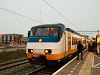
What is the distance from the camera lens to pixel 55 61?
51.0 ft

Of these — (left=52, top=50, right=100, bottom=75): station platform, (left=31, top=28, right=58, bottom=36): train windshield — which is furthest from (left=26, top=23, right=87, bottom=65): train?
(left=52, top=50, right=100, bottom=75): station platform

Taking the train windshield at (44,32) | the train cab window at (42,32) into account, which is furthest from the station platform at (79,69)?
the train cab window at (42,32)

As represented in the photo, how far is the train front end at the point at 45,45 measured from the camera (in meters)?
15.5

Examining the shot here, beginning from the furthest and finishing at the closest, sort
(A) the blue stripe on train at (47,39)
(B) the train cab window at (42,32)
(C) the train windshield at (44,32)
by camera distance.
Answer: (B) the train cab window at (42,32) → (C) the train windshield at (44,32) → (A) the blue stripe on train at (47,39)

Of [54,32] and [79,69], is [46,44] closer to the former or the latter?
[54,32]

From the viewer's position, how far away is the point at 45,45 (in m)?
15.7

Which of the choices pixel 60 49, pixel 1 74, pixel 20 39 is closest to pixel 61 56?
pixel 60 49

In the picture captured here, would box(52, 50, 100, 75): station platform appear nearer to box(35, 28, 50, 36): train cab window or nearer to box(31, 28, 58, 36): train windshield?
box(31, 28, 58, 36): train windshield

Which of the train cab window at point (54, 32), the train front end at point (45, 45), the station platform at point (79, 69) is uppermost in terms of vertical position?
the train cab window at point (54, 32)

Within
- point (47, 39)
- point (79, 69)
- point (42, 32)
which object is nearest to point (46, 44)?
point (47, 39)

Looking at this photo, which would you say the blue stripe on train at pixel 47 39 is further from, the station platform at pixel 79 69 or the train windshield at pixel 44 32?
the station platform at pixel 79 69

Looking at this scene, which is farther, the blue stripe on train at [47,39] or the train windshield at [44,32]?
the train windshield at [44,32]

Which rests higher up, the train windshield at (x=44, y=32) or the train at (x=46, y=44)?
the train windshield at (x=44, y=32)

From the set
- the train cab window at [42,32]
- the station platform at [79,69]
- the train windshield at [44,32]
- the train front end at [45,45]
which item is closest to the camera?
the station platform at [79,69]
